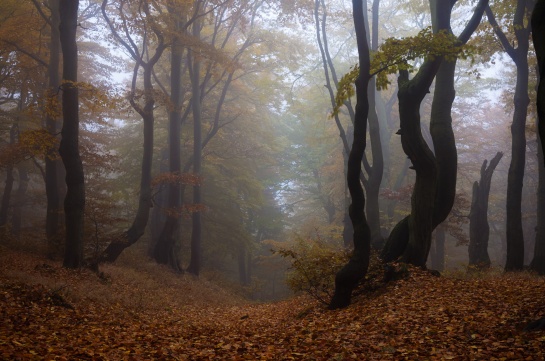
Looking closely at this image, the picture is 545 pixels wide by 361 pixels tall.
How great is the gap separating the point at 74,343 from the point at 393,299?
5.48 m

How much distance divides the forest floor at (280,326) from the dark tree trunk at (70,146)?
1.09 meters

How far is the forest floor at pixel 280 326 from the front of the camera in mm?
5258

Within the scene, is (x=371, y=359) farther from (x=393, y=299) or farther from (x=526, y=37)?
(x=526, y=37)

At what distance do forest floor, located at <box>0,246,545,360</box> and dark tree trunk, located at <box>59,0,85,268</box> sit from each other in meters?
1.09

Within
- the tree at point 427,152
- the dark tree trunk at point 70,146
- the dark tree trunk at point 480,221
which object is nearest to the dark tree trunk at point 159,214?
the dark tree trunk at point 70,146

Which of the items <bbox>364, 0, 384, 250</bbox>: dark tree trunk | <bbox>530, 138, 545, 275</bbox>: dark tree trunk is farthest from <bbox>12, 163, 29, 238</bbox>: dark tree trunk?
<bbox>530, 138, 545, 275</bbox>: dark tree trunk

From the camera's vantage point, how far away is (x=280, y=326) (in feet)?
27.3

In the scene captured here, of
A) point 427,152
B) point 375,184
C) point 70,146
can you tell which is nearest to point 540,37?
point 427,152

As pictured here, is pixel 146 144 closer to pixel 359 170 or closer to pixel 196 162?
pixel 196 162

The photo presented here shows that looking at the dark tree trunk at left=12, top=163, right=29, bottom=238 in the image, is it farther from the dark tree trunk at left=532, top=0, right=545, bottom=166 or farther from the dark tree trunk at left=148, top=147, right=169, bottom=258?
the dark tree trunk at left=532, top=0, right=545, bottom=166

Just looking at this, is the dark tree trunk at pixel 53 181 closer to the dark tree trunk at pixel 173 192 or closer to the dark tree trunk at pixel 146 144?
the dark tree trunk at pixel 146 144

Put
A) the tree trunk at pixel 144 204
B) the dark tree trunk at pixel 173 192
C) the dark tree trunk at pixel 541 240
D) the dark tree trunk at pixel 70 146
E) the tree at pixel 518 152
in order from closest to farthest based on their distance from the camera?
the dark tree trunk at pixel 70 146 → the dark tree trunk at pixel 541 240 → the tree at pixel 518 152 → the tree trunk at pixel 144 204 → the dark tree trunk at pixel 173 192

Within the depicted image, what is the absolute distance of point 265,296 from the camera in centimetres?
2875

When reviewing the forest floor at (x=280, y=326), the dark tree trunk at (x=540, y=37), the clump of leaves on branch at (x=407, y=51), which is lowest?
the forest floor at (x=280, y=326)
